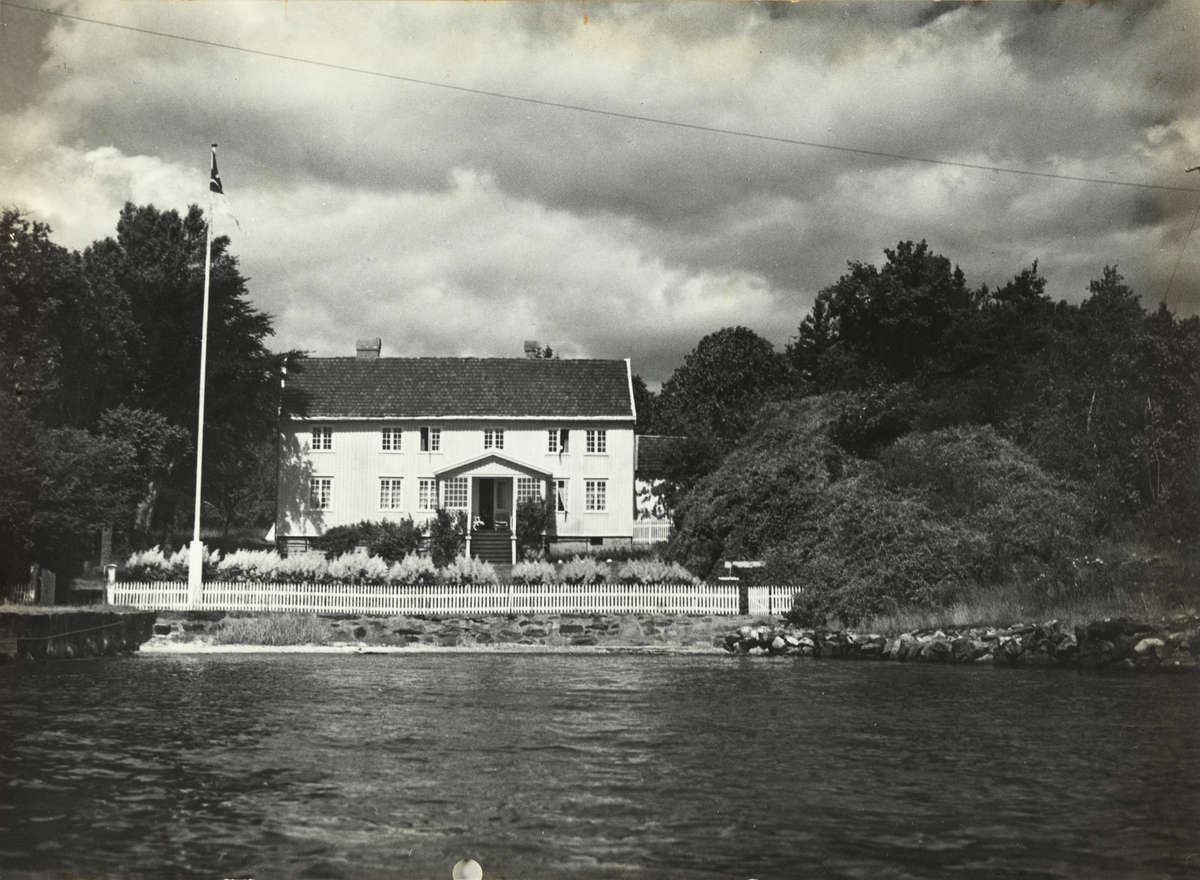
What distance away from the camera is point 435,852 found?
6520 mm

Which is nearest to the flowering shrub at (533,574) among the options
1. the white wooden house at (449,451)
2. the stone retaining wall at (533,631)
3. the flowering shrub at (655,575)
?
the flowering shrub at (655,575)

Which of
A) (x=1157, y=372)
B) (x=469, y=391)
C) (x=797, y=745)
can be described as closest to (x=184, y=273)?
(x=469, y=391)

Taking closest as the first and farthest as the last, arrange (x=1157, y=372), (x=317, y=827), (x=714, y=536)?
(x=317, y=827)
(x=1157, y=372)
(x=714, y=536)

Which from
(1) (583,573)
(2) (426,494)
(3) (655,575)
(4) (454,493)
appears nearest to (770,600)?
(3) (655,575)

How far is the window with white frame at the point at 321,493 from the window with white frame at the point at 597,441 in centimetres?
1128

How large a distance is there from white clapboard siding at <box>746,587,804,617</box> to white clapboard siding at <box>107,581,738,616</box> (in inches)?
16.1

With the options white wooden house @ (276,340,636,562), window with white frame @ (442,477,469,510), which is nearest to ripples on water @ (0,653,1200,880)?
window with white frame @ (442,477,469,510)

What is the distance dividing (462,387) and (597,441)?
6550 millimetres

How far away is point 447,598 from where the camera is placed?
2505 centimetres

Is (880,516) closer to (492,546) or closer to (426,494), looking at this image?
(492,546)

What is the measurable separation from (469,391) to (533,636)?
967 inches

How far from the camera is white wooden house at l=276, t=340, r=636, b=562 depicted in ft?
150

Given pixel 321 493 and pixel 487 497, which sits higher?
pixel 321 493

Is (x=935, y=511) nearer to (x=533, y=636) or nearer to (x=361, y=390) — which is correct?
(x=533, y=636)
